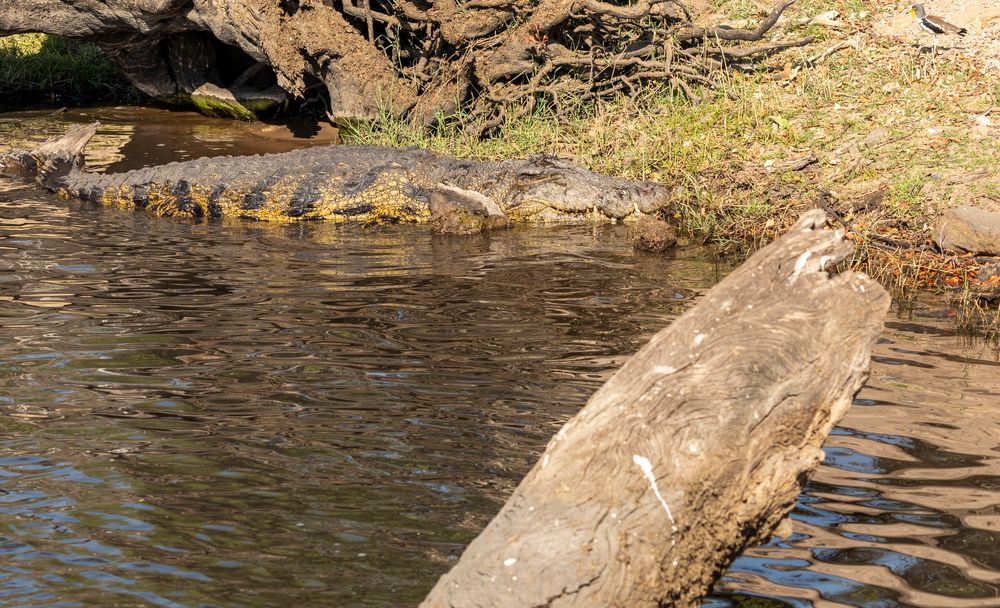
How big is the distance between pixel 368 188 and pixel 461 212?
0.86m

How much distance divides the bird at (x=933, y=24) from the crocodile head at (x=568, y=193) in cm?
301

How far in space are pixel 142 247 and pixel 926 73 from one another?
6.15 m

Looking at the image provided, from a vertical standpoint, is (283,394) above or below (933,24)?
below

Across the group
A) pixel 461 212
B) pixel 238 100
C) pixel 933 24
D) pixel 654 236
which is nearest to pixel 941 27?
pixel 933 24

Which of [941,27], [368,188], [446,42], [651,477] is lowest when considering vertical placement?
[651,477]

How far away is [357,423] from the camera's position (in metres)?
4.16

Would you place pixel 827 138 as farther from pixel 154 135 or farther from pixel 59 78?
pixel 59 78

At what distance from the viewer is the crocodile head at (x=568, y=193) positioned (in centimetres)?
779

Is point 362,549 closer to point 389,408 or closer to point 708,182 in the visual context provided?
point 389,408

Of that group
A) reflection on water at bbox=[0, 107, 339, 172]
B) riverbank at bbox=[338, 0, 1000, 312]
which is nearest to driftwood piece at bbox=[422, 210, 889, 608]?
riverbank at bbox=[338, 0, 1000, 312]

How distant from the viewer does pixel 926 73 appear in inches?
332

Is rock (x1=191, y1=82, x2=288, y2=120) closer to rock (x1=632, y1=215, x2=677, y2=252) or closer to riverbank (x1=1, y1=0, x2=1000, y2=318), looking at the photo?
riverbank (x1=1, y1=0, x2=1000, y2=318)

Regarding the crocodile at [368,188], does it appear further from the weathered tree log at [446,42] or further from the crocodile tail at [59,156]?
the weathered tree log at [446,42]

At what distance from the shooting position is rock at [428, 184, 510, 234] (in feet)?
25.4
